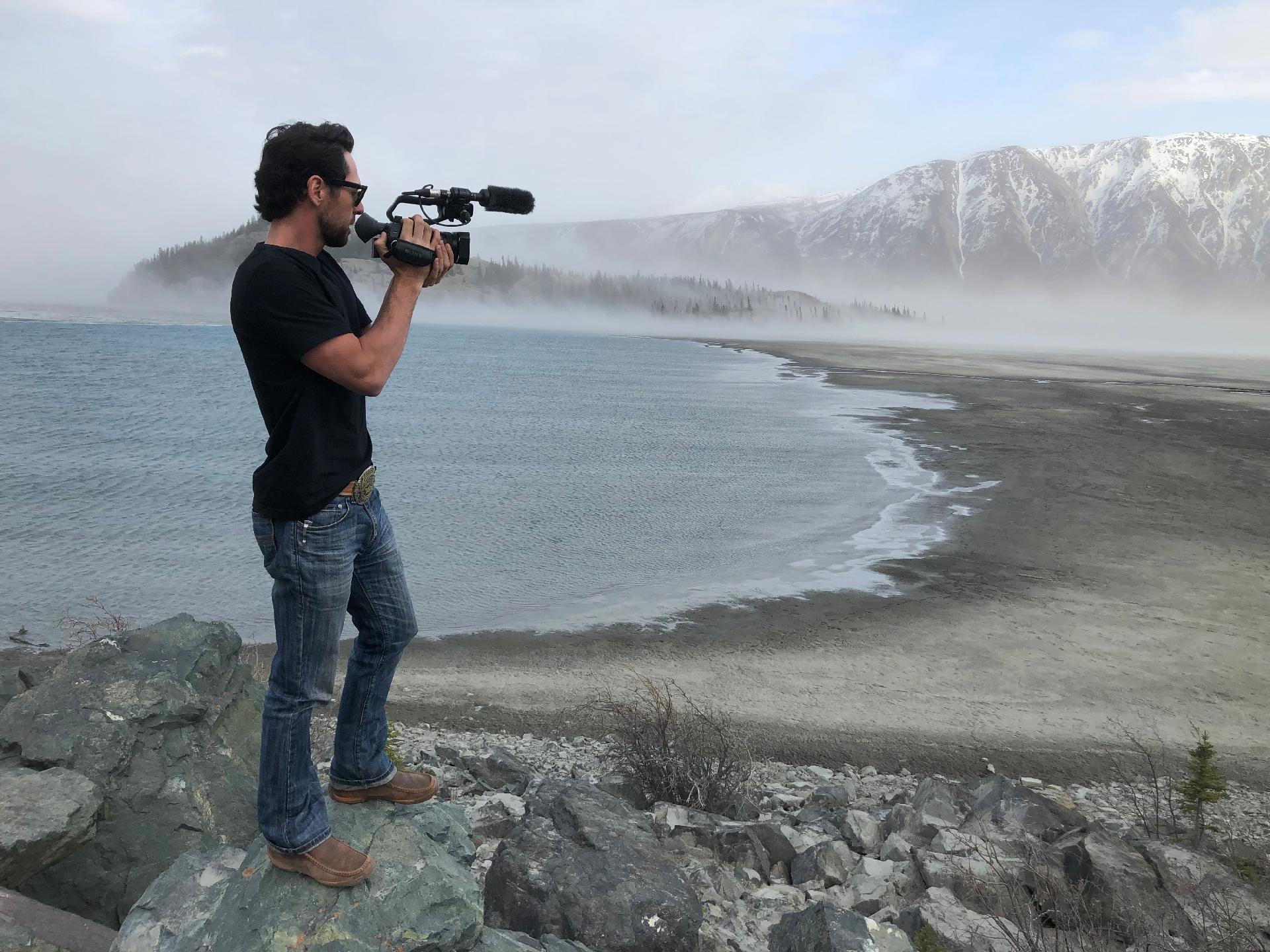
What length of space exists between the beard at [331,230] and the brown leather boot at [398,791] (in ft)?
6.72

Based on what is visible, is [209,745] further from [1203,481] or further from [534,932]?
[1203,481]

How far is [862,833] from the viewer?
569cm

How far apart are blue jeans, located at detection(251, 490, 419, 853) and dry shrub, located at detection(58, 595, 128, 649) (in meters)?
8.47

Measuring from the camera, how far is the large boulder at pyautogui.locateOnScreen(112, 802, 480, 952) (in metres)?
3.04

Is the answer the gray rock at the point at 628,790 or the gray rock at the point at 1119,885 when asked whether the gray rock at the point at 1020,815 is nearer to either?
the gray rock at the point at 1119,885

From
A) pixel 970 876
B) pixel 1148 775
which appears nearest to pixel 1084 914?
pixel 970 876

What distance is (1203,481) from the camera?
21719mm

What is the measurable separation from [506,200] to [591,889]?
3.08 metres

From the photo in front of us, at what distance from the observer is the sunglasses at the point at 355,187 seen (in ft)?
9.87

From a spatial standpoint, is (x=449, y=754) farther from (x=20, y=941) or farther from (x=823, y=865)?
(x=20, y=941)

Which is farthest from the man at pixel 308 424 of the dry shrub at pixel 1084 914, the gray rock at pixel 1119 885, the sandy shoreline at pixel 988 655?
the sandy shoreline at pixel 988 655

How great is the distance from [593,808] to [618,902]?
0.80 meters

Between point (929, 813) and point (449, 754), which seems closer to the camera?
point (929, 813)

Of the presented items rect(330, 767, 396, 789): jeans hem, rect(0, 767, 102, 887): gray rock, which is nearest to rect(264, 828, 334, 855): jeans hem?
rect(330, 767, 396, 789): jeans hem
